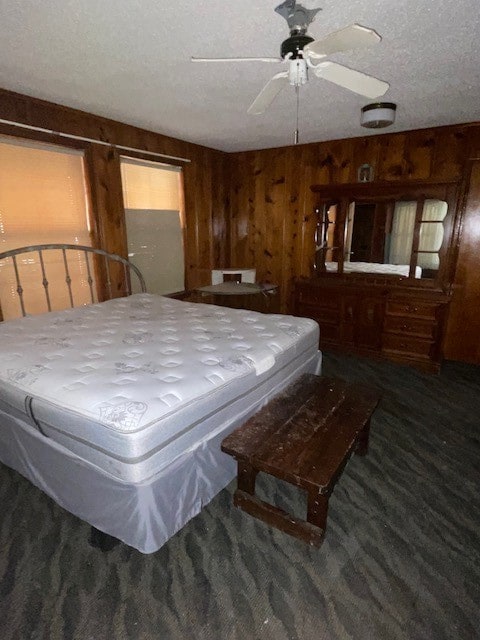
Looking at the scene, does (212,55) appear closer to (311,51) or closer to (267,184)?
(311,51)

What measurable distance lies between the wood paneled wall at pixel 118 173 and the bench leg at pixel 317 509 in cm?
300

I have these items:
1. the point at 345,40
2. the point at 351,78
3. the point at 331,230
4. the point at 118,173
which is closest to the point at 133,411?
the point at 345,40

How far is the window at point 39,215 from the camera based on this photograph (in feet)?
9.06

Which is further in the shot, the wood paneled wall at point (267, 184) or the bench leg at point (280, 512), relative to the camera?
the wood paneled wall at point (267, 184)

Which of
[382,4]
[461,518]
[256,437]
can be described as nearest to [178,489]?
[256,437]

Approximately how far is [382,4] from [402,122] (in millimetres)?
2031

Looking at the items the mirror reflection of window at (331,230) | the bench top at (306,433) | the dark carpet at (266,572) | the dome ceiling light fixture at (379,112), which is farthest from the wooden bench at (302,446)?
the mirror reflection of window at (331,230)

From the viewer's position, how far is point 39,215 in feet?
9.74

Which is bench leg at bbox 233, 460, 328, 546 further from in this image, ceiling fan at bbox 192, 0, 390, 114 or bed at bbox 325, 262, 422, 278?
bed at bbox 325, 262, 422, 278

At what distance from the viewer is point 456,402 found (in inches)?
116

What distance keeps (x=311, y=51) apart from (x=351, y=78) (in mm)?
307

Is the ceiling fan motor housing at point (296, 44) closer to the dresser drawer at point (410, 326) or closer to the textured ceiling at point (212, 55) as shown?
the textured ceiling at point (212, 55)

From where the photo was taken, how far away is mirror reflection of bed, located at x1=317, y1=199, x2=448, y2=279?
361cm

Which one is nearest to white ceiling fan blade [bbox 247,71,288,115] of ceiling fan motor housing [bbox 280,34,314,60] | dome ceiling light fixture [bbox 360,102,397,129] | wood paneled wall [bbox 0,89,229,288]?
ceiling fan motor housing [bbox 280,34,314,60]
